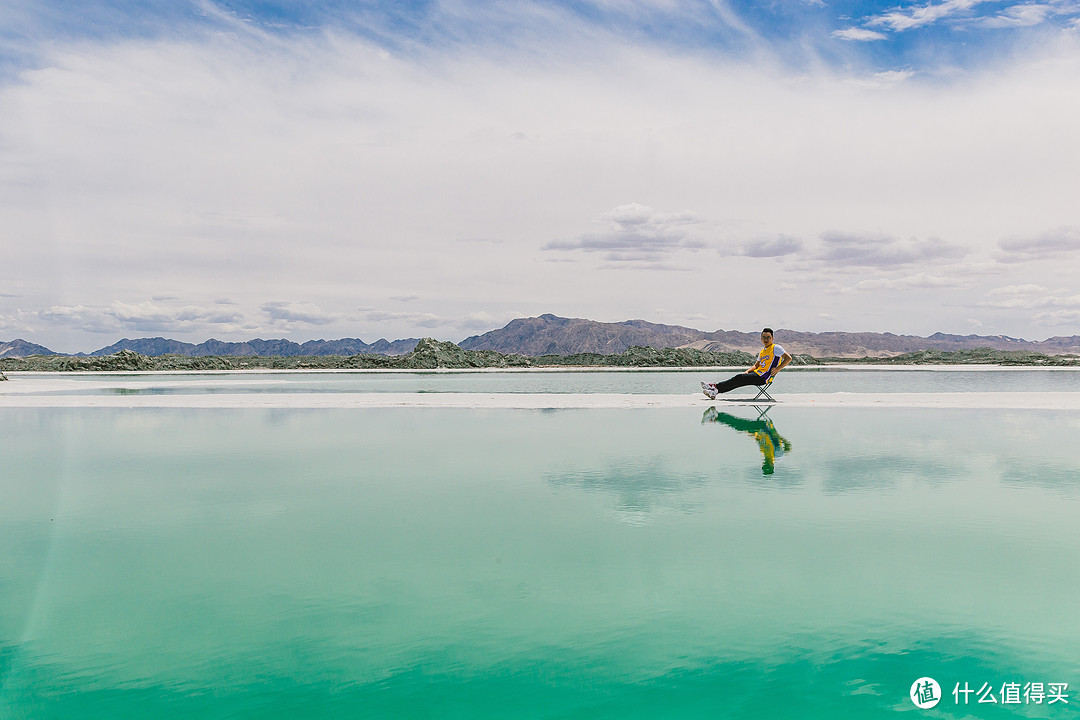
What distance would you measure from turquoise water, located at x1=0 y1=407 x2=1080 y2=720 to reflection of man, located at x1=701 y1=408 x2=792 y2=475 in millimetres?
282

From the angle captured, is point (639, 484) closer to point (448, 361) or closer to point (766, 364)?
point (766, 364)

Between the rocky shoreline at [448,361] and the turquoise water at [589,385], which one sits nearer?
the turquoise water at [589,385]

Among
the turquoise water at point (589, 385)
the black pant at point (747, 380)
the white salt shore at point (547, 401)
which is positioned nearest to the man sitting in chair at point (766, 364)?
the black pant at point (747, 380)

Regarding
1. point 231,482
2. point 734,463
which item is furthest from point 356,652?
point 734,463

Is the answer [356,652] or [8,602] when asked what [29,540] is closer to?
[8,602]

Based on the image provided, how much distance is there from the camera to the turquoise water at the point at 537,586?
379 cm

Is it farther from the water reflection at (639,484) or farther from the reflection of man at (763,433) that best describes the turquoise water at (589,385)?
the water reflection at (639,484)

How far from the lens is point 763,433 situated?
1345 cm

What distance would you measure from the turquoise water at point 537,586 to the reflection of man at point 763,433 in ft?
0.93

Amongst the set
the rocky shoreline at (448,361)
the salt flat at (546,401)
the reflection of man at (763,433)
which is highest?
the rocky shoreline at (448,361)

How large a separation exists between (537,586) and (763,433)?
366 inches

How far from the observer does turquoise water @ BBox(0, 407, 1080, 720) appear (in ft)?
12.5

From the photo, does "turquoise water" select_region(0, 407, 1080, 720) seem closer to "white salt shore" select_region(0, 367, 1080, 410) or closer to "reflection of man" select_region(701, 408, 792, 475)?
"reflection of man" select_region(701, 408, 792, 475)

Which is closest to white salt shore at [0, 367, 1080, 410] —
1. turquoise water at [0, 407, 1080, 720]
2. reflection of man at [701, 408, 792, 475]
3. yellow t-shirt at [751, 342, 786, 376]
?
yellow t-shirt at [751, 342, 786, 376]
